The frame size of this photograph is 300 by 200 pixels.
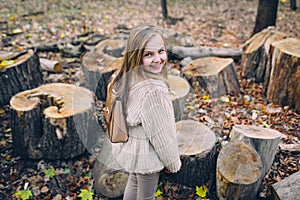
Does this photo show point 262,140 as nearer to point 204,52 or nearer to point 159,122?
point 159,122

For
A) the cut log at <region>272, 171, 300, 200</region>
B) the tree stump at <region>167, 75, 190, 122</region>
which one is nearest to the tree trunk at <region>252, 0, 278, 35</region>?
the tree stump at <region>167, 75, 190, 122</region>

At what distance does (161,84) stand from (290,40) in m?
3.04

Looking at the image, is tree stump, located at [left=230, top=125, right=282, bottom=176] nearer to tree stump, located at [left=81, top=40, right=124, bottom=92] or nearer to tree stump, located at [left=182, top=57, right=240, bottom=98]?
tree stump, located at [left=182, top=57, right=240, bottom=98]

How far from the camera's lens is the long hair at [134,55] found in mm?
1779

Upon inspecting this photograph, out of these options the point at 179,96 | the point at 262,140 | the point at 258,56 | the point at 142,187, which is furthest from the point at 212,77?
the point at 142,187

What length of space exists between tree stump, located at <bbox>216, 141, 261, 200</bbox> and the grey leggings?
760 mm

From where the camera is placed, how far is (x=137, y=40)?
1.79 m

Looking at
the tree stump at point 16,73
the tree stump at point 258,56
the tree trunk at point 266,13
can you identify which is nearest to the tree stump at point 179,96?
the tree stump at point 258,56

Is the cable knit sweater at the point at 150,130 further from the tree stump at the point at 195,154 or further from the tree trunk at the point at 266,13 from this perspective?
the tree trunk at the point at 266,13

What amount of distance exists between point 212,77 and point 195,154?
4.89 feet

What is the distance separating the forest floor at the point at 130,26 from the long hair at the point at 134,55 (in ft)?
4.73

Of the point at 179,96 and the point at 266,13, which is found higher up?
the point at 266,13

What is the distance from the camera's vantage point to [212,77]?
12.8 feet

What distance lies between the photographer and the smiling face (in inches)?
70.1
